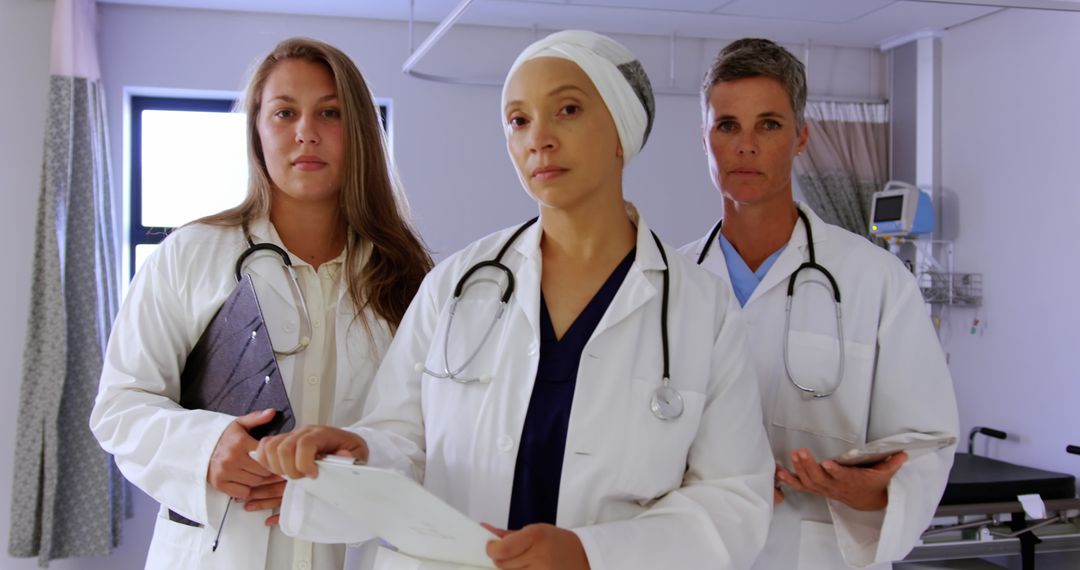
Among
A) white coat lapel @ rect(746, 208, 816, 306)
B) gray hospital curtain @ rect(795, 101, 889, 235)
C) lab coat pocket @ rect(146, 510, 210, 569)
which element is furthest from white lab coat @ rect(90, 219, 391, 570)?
gray hospital curtain @ rect(795, 101, 889, 235)

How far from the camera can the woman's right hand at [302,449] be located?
3.96 feet

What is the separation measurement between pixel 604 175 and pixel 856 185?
4597 millimetres

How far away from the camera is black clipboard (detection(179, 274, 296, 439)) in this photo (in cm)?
151

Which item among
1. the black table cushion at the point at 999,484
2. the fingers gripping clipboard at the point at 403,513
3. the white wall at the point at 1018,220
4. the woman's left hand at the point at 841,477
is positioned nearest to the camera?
the fingers gripping clipboard at the point at 403,513

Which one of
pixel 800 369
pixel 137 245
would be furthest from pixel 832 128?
pixel 800 369

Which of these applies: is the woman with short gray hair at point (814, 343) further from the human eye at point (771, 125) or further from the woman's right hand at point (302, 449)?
the woman's right hand at point (302, 449)

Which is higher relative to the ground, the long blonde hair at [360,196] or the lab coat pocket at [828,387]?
the long blonde hair at [360,196]

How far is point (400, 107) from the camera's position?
5.03 m

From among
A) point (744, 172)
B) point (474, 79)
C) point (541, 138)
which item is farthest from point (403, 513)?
point (474, 79)

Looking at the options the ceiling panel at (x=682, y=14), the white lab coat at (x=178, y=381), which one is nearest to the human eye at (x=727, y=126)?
the white lab coat at (x=178, y=381)

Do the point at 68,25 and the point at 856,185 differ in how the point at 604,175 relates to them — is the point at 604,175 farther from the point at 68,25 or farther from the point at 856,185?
the point at 856,185

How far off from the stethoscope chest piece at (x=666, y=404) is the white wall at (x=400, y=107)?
12.6 ft

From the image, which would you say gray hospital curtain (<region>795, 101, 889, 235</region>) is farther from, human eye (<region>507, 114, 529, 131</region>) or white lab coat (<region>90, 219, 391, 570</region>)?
human eye (<region>507, 114, 529, 131</region>)

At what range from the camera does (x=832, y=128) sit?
562cm
